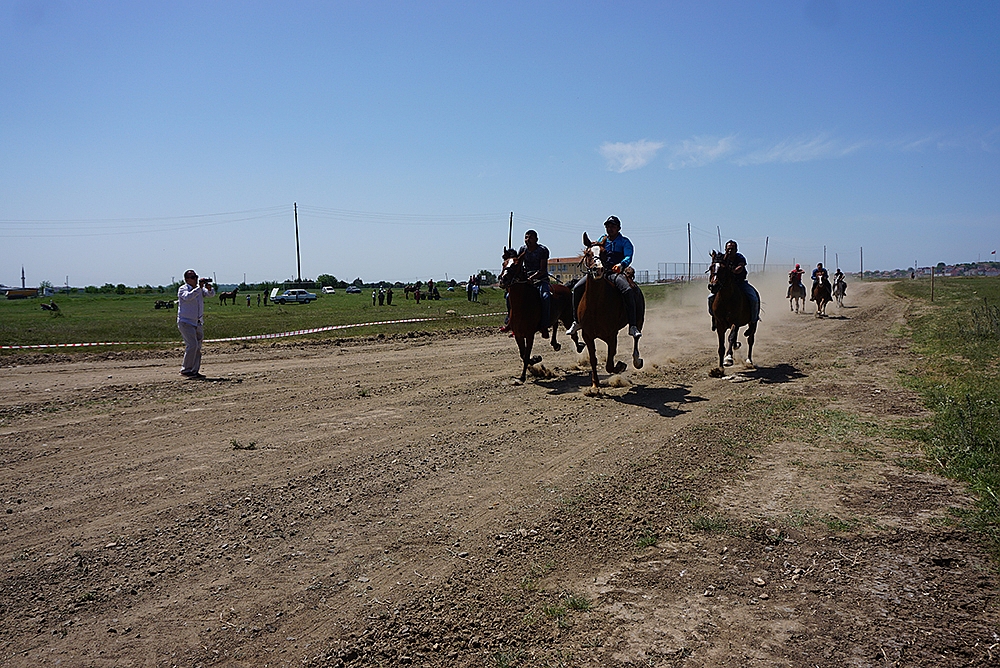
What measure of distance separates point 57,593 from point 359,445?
386 cm

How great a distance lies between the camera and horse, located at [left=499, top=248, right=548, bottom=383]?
12539 millimetres

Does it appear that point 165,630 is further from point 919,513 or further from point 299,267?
point 299,267

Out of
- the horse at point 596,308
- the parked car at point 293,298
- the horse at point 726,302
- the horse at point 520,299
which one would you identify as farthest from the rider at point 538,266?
the parked car at point 293,298

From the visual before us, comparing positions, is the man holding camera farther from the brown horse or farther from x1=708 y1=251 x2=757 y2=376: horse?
x1=708 y1=251 x2=757 y2=376: horse

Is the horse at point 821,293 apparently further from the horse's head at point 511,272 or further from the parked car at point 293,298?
the parked car at point 293,298

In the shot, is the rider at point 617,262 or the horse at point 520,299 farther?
the horse at point 520,299

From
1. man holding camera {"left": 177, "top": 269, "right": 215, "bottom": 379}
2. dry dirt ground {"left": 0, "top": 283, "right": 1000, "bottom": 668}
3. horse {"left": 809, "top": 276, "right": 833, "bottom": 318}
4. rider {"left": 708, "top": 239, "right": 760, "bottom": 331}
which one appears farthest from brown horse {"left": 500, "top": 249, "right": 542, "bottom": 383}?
→ horse {"left": 809, "top": 276, "right": 833, "bottom": 318}

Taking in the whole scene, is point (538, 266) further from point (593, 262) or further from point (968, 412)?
point (968, 412)

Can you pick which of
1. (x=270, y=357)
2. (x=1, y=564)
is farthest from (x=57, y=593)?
(x=270, y=357)

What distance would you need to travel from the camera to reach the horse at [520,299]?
12.5 m

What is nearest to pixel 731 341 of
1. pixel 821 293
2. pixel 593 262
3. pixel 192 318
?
pixel 593 262

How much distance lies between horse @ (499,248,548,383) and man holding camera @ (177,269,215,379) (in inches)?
252

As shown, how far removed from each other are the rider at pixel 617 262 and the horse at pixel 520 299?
808mm

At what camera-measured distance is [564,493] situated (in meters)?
6.27
